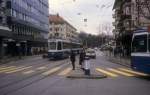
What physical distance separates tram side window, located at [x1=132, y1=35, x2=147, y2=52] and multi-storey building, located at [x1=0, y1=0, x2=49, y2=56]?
44.5 m

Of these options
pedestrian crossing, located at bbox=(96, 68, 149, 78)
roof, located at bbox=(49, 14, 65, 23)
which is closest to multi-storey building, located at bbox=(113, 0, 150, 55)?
pedestrian crossing, located at bbox=(96, 68, 149, 78)

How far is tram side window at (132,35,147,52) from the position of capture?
22.7 meters

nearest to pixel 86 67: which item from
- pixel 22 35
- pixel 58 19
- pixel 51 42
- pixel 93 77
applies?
pixel 93 77

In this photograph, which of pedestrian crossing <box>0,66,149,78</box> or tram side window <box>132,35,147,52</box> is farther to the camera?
pedestrian crossing <box>0,66,149,78</box>

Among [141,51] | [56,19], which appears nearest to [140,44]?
[141,51]

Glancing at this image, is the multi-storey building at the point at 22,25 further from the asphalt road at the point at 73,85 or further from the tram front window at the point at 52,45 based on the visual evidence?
the asphalt road at the point at 73,85

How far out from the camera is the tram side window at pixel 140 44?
22.7m

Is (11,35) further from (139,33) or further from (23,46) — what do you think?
(139,33)

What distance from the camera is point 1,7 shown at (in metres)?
69.5

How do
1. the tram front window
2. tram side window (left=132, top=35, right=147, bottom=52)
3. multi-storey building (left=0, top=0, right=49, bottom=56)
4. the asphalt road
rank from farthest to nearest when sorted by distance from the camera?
multi-storey building (left=0, top=0, right=49, bottom=56), the tram front window, tram side window (left=132, top=35, right=147, bottom=52), the asphalt road

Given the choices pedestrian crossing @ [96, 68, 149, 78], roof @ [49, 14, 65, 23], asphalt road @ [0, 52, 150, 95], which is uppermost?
roof @ [49, 14, 65, 23]

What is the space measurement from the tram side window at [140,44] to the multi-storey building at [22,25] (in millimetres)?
44540

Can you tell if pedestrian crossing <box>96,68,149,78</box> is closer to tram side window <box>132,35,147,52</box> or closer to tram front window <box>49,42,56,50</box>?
tram side window <box>132,35,147,52</box>

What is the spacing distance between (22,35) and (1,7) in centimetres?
1578
